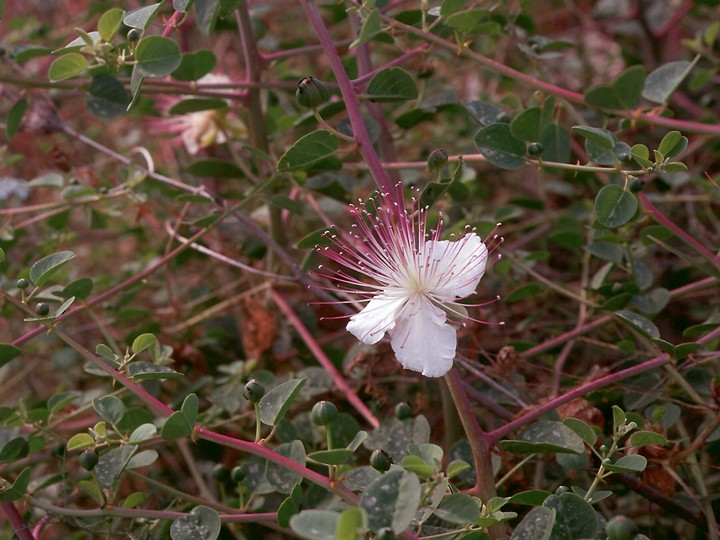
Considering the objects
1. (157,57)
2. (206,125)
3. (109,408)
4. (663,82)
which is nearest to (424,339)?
(109,408)

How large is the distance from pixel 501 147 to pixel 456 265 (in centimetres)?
20

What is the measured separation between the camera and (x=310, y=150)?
1.08 meters

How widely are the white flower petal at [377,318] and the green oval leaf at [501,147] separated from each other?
9.6 inches

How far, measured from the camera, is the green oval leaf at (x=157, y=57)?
1083mm

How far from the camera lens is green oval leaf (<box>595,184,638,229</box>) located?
104cm

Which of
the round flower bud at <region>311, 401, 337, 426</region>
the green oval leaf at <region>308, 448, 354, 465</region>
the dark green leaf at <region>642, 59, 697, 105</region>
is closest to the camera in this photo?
the green oval leaf at <region>308, 448, 354, 465</region>

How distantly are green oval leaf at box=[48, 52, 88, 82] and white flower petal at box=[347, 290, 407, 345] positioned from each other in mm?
520

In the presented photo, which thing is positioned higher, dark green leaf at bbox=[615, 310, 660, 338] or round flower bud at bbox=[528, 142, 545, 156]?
round flower bud at bbox=[528, 142, 545, 156]

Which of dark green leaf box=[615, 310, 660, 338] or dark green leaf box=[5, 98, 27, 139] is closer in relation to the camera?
dark green leaf box=[615, 310, 660, 338]

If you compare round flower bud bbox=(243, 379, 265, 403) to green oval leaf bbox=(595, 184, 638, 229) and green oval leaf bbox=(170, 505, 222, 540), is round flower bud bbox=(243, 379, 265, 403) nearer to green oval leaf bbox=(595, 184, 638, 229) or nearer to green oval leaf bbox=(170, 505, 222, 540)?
green oval leaf bbox=(170, 505, 222, 540)

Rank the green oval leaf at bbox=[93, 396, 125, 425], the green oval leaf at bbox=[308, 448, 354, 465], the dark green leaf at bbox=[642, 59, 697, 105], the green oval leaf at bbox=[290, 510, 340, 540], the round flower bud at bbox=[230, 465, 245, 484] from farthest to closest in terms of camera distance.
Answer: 1. the dark green leaf at bbox=[642, 59, 697, 105]
2. the round flower bud at bbox=[230, 465, 245, 484]
3. the green oval leaf at bbox=[93, 396, 125, 425]
4. the green oval leaf at bbox=[308, 448, 354, 465]
5. the green oval leaf at bbox=[290, 510, 340, 540]

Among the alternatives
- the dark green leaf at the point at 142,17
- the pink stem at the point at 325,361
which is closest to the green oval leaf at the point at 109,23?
the dark green leaf at the point at 142,17

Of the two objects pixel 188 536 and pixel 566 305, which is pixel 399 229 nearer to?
pixel 188 536

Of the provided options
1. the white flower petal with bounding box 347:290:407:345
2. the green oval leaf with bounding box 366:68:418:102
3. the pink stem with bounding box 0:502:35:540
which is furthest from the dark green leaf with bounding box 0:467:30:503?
the green oval leaf with bounding box 366:68:418:102
